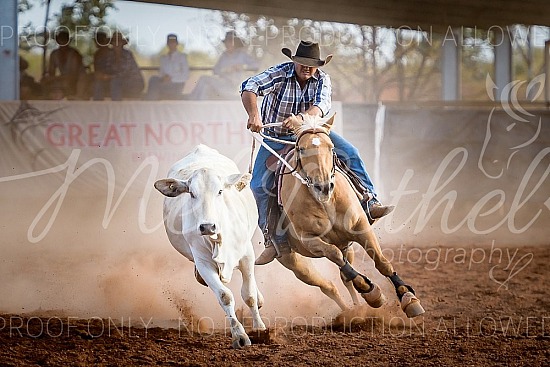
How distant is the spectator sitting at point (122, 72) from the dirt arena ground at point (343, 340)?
232 inches

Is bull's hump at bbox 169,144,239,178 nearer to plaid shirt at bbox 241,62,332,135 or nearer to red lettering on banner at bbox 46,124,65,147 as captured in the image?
plaid shirt at bbox 241,62,332,135

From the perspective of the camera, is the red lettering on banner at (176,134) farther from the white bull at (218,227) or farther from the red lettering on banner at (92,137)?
the white bull at (218,227)

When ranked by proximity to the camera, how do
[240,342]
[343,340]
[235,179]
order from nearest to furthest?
[240,342]
[235,179]
[343,340]

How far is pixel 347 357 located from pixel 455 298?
2918 mm

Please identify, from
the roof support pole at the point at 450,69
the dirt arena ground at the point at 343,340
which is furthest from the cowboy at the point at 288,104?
the roof support pole at the point at 450,69

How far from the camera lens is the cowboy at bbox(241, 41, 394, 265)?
6.32 m

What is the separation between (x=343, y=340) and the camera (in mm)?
6125

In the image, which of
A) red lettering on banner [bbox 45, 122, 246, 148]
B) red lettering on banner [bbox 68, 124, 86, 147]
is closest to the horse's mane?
red lettering on banner [bbox 45, 122, 246, 148]

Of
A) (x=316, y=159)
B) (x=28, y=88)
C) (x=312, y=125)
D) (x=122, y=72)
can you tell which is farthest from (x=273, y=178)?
(x=28, y=88)

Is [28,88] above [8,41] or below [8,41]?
below

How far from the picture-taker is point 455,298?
817 centimetres

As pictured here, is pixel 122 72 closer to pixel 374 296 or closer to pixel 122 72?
pixel 122 72

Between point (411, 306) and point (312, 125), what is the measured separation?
1.45 m

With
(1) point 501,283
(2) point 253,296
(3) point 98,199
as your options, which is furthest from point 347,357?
(3) point 98,199
